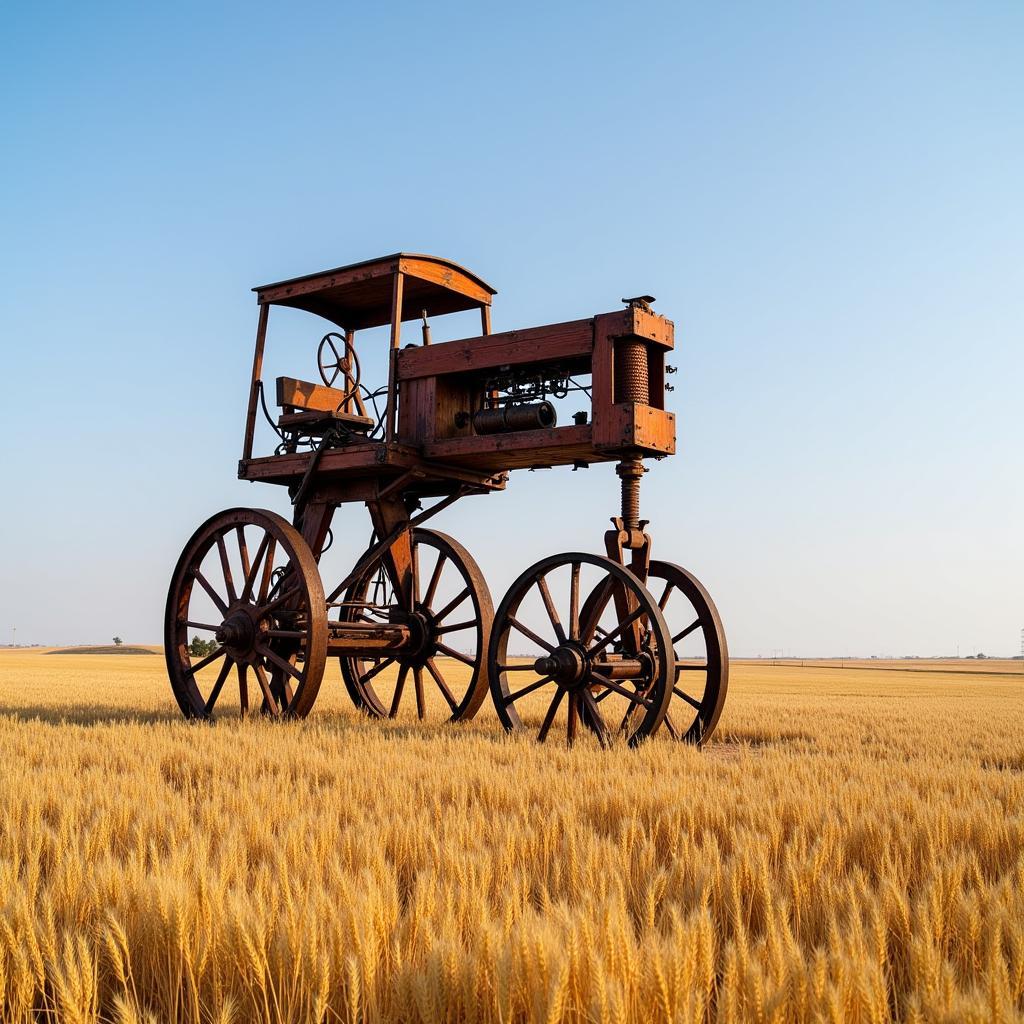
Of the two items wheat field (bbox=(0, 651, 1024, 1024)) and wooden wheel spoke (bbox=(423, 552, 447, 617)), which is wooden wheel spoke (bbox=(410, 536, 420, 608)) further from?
wheat field (bbox=(0, 651, 1024, 1024))

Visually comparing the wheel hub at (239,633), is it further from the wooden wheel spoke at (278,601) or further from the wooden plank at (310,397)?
the wooden plank at (310,397)

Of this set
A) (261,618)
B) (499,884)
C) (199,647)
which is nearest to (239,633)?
(261,618)

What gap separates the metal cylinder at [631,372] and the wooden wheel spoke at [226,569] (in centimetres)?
444

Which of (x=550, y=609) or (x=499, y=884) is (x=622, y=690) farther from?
(x=499, y=884)

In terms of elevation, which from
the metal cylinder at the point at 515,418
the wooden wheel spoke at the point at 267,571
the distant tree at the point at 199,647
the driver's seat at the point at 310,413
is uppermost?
the driver's seat at the point at 310,413

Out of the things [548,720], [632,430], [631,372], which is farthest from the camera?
[631,372]

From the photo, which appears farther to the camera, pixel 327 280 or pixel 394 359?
pixel 327 280

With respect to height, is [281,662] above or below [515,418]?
below

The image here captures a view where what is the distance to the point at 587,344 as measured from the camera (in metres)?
8.82

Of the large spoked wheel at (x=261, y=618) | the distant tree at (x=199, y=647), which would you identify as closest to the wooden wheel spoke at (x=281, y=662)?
the large spoked wheel at (x=261, y=618)

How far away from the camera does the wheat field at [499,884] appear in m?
2.38

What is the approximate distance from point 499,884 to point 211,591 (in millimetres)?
7459

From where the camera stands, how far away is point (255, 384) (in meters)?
11.4

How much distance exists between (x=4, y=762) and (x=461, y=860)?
4339 mm
